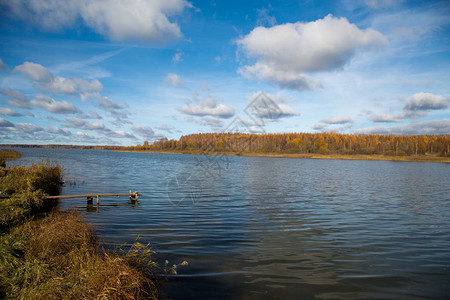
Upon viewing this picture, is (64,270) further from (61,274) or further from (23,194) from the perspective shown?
(23,194)

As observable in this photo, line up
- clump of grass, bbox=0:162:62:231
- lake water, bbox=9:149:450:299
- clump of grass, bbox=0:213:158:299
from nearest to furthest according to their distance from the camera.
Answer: clump of grass, bbox=0:213:158:299, lake water, bbox=9:149:450:299, clump of grass, bbox=0:162:62:231

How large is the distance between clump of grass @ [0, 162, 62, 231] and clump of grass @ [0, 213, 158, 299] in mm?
3541

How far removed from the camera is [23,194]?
12.4 metres

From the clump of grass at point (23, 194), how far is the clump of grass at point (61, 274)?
3.54m

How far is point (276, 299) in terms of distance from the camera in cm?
603

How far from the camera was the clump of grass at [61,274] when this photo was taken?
4655 mm

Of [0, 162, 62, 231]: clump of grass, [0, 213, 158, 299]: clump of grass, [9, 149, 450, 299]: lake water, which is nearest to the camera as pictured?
[0, 213, 158, 299]: clump of grass

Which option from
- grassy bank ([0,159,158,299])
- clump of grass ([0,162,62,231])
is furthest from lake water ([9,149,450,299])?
clump of grass ([0,162,62,231])

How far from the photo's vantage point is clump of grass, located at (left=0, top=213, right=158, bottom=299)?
15.3 feet

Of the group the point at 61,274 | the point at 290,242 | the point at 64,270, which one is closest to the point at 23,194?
the point at 64,270

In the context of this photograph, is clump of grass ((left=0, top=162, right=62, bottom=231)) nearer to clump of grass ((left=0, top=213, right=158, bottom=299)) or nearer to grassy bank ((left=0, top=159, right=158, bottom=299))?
grassy bank ((left=0, top=159, right=158, bottom=299))

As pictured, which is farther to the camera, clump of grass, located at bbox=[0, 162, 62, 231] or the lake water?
clump of grass, located at bbox=[0, 162, 62, 231]

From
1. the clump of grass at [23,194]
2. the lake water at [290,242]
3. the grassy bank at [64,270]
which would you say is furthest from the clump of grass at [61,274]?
the clump of grass at [23,194]

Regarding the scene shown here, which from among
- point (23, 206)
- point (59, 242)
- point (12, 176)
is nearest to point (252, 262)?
point (59, 242)
